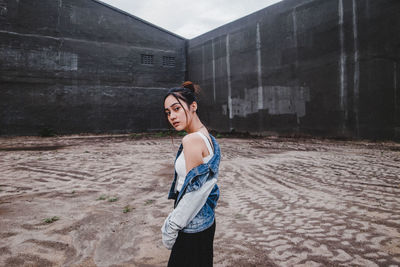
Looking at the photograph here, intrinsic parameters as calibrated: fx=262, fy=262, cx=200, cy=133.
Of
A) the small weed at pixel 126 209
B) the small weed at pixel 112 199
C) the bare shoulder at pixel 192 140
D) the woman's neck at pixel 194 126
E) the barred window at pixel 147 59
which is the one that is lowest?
the small weed at pixel 126 209

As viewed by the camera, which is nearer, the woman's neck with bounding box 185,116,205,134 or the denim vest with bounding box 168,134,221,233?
the denim vest with bounding box 168,134,221,233

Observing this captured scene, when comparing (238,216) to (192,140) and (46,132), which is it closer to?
(192,140)

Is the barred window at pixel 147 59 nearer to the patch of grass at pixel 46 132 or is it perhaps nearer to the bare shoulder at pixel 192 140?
the patch of grass at pixel 46 132

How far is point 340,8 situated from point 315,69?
2805 mm

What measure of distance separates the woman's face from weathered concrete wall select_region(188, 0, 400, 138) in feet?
38.9

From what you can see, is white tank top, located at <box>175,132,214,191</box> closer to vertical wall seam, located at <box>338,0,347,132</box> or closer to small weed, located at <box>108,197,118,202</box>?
small weed, located at <box>108,197,118,202</box>

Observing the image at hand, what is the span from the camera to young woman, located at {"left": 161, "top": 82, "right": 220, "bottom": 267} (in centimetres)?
125

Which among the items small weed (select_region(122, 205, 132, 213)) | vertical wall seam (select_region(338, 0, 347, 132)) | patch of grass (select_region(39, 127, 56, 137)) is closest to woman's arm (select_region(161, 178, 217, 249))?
small weed (select_region(122, 205, 132, 213))

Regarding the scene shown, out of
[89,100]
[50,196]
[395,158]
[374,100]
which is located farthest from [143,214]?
[89,100]

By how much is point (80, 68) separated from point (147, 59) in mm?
4743

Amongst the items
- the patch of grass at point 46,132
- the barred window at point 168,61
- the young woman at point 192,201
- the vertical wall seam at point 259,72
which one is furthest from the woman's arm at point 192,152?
the barred window at point 168,61

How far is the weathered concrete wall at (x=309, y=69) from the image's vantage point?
10.7 metres

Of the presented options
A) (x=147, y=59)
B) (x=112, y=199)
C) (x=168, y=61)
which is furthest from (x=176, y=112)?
(x=168, y=61)

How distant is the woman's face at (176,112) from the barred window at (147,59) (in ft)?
62.7
